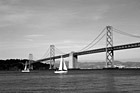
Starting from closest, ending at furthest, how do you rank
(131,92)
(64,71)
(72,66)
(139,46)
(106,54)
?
1. (131,92)
2. (139,46)
3. (64,71)
4. (106,54)
5. (72,66)

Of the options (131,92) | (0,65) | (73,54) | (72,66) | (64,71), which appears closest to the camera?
(131,92)

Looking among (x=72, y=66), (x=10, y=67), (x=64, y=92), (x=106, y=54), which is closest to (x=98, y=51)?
(x=106, y=54)

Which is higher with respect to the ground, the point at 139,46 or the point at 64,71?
the point at 139,46

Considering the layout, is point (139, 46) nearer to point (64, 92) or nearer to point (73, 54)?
point (73, 54)

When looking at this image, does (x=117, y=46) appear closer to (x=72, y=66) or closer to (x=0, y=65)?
(x=72, y=66)

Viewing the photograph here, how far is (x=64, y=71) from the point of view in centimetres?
7675

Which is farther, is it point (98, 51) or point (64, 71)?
point (98, 51)

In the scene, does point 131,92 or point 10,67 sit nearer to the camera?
point 131,92

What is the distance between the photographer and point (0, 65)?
162500mm

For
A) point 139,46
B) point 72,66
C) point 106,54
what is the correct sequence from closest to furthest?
point 139,46, point 106,54, point 72,66

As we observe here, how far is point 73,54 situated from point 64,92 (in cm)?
7018

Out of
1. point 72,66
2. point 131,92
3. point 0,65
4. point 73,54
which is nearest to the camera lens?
point 131,92

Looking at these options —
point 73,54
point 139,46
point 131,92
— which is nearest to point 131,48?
point 139,46

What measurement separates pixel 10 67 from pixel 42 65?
18873 millimetres
